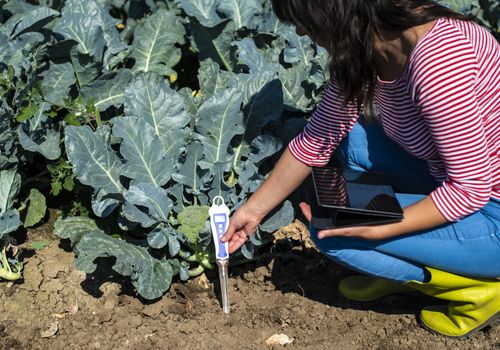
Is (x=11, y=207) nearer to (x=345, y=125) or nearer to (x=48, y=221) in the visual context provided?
(x=48, y=221)

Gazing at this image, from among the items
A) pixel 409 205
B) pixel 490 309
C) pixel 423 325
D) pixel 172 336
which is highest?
pixel 409 205

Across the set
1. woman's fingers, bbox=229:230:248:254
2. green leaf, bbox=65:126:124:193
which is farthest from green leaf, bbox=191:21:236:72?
woman's fingers, bbox=229:230:248:254

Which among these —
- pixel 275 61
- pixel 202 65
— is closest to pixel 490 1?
pixel 275 61

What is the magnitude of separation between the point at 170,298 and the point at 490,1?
127 inches

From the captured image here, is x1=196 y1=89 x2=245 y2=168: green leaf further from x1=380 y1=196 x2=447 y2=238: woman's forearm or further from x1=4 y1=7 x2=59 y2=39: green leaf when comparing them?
x1=4 y1=7 x2=59 y2=39: green leaf

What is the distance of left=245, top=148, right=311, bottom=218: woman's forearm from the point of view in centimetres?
306

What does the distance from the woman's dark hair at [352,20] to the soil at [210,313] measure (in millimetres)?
1170

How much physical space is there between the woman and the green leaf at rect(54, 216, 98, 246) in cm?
74

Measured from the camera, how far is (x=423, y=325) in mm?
3266

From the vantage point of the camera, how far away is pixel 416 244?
290 centimetres

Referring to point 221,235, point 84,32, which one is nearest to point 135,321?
point 221,235

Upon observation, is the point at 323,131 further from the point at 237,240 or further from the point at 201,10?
the point at 201,10

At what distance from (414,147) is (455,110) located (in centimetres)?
44

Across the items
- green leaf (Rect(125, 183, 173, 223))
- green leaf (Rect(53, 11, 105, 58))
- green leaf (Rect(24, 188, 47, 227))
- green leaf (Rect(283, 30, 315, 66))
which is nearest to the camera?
green leaf (Rect(125, 183, 173, 223))
